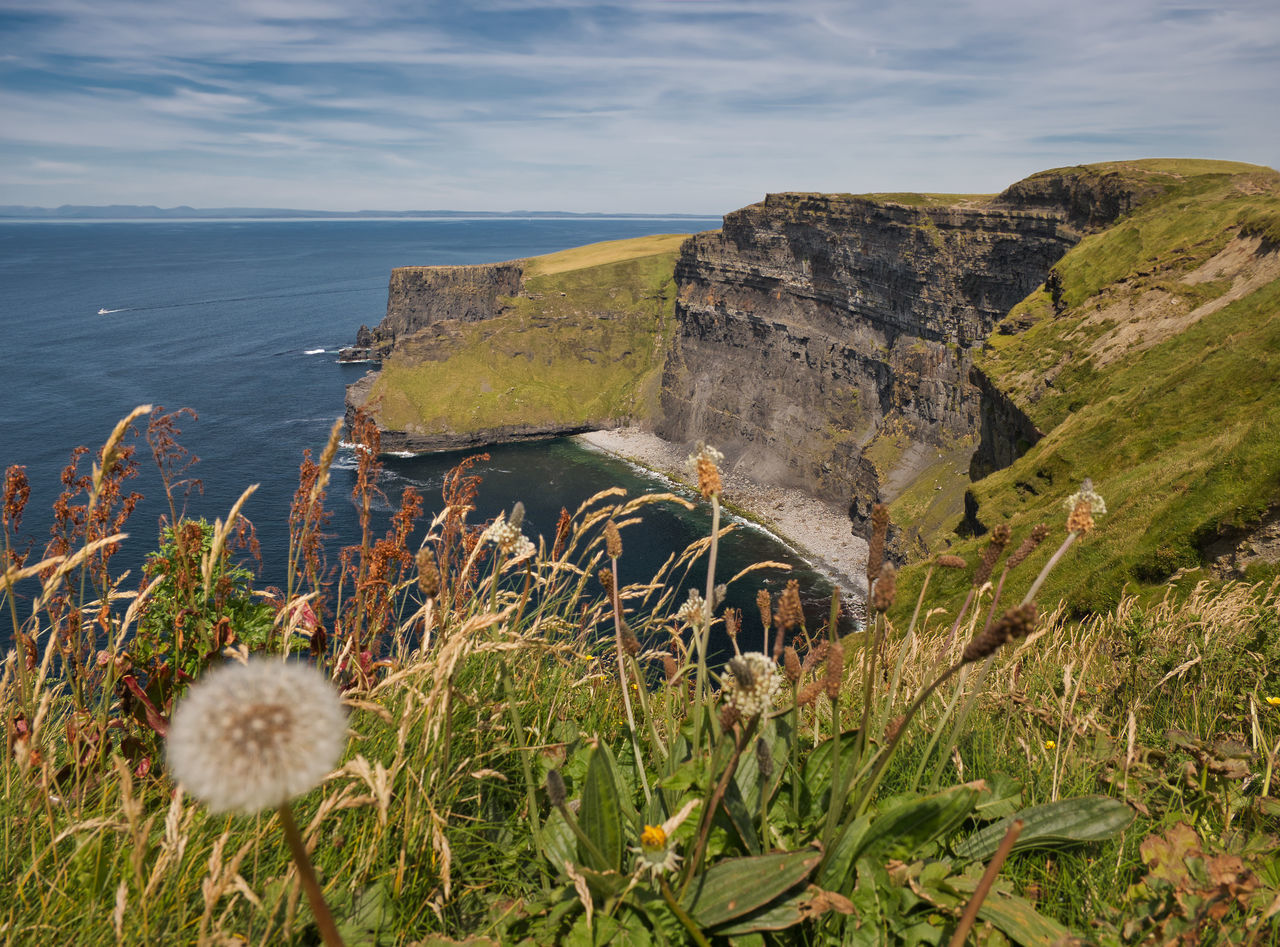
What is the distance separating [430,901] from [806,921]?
1.74m

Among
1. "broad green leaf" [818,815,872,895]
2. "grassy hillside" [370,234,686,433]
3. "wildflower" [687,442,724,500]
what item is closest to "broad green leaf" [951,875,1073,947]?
"broad green leaf" [818,815,872,895]

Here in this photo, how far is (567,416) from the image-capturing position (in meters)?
147

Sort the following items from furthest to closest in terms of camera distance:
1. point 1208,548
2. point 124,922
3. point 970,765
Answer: point 1208,548, point 970,765, point 124,922

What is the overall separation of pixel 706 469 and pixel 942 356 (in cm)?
10597

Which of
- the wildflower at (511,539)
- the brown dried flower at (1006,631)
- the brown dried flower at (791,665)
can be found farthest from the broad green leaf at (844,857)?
the wildflower at (511,539)

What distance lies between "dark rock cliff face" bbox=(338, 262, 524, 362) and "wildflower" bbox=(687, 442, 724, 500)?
183 metres

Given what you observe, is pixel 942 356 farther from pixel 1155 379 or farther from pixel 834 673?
pixel 834 673

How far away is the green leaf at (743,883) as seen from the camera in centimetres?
312

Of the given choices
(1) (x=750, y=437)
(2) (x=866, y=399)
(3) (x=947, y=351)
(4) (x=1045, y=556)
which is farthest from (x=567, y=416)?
(4) (x=1045, y=556)

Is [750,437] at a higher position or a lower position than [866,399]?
lower

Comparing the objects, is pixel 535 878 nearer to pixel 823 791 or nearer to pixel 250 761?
pixel 823 791

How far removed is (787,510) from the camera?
112 meters

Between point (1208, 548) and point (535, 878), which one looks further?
point (1208, 548)

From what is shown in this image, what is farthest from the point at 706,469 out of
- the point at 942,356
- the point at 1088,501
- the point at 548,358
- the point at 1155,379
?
the point at 548,358
